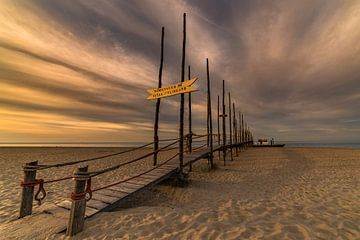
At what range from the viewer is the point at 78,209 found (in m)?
3.88

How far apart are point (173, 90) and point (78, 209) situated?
568cm

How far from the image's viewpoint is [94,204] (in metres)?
5.09

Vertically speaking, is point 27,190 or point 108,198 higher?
point 27,190

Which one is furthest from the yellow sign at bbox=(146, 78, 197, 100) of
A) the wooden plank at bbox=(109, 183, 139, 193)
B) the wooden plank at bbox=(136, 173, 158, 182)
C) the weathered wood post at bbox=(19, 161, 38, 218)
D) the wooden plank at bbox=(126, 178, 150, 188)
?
the weathered wood post at bbox=(19, 161, 38, 218)

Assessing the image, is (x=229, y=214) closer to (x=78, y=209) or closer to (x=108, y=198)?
(x=108, y=198)

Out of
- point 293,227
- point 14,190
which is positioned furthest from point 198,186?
point 14,190

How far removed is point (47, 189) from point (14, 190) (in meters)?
1.14

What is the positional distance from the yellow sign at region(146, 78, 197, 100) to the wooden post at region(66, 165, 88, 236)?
16.5ft

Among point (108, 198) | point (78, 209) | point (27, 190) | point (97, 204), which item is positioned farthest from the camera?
point (108, 198)

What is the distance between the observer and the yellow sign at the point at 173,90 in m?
7.85

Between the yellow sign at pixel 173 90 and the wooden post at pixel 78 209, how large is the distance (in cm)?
504

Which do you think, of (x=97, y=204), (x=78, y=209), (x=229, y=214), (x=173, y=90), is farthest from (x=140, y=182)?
(x=173, y=90)

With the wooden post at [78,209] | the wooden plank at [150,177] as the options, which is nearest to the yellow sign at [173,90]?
the wooden plank at [150,177]

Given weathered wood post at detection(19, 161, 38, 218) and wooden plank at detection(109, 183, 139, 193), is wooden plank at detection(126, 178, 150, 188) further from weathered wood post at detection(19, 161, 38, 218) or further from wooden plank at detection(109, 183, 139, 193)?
weathered wood post at detection(19, 161, 38, 218)
